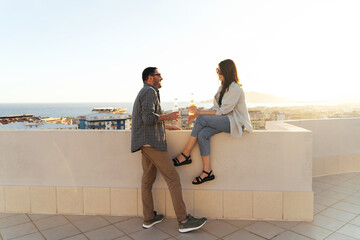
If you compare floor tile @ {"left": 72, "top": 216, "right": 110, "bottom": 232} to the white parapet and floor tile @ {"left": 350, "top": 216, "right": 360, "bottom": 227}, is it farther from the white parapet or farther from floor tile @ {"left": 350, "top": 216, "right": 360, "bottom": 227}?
floor tile @ {"left": 350, "top": 216, "right": 360, "bottom": 227}

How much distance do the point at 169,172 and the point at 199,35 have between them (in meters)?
10.8

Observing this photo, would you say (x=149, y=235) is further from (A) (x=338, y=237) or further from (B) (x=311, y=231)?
(A) (x=338, y=237)

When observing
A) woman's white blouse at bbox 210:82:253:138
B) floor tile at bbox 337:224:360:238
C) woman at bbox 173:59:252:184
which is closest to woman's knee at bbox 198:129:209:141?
woman at bbox 173:59:252:184

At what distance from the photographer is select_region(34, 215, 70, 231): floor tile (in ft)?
9.59

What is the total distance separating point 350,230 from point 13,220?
356cm

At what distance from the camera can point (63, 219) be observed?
309 cm

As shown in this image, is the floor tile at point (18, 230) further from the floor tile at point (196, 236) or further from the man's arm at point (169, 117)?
the man's arm at point (169, 117)

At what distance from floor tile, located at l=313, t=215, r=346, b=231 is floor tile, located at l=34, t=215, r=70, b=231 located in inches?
106

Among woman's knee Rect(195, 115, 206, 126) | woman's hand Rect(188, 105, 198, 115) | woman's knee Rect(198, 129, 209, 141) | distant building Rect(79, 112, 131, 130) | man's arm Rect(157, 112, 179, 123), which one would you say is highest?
woman's hand Rect(188, 105, 198, 115)

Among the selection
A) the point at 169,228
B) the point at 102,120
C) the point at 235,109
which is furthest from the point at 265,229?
the point at 102,120

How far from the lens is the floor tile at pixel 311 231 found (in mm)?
2670

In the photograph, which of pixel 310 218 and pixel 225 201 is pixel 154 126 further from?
pixel 310 218

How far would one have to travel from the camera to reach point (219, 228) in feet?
9.25

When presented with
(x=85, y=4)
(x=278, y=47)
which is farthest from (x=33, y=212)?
(x=278, y=47)
